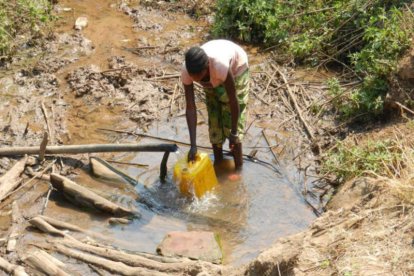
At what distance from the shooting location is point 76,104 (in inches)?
292

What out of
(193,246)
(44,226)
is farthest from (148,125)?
(193,246)

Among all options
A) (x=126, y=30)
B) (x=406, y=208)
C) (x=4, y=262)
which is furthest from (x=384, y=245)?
(x=126, y=30)

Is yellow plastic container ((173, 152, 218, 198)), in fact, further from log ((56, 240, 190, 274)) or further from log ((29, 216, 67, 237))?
log ((29, 216, 67, 237))

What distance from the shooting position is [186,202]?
577cm

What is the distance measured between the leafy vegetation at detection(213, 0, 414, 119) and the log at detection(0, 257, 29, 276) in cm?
391

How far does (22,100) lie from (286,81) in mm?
3258

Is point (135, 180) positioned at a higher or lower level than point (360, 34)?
lower

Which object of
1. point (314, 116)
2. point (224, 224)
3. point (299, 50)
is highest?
point (299, 50)

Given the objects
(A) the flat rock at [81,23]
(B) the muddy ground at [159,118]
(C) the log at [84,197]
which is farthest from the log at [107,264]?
(A) the flat rock at [81,23]

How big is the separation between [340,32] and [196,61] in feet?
11.6

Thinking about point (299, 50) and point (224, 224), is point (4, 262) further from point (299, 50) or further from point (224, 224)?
point (299, 50)

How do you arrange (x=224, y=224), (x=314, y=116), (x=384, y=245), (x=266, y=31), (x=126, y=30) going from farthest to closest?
(x=126, y=30), (x=266, y=31), (x=314, y=116), (x=224, y=224), (x=384, y=245)

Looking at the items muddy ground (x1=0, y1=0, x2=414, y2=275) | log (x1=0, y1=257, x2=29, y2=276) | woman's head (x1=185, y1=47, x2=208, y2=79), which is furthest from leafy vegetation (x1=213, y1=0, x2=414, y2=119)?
log (x1=0, y1=257, x2=29, y2=276)

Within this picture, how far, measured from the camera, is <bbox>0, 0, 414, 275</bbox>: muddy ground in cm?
395
